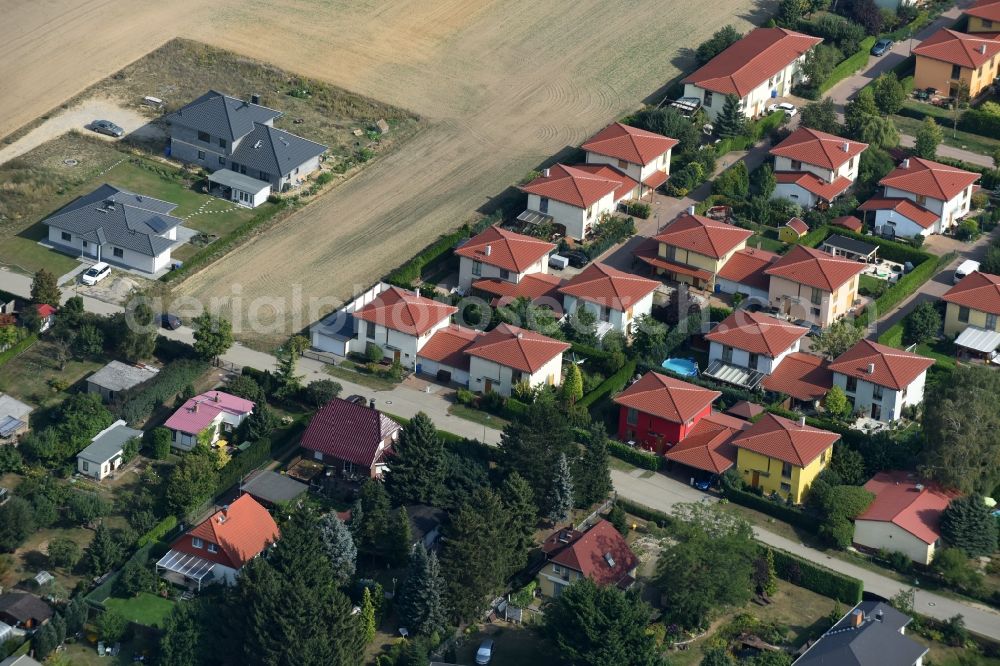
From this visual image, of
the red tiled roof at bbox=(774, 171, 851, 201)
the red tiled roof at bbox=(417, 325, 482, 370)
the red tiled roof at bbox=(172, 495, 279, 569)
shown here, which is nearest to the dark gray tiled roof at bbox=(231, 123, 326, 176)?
the red tiled roof at bbox=(417, 325, 482, 370)

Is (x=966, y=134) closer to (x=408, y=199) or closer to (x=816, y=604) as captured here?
(x=408, y=199)

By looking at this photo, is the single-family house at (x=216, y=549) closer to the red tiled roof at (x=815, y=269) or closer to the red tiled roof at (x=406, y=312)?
the red tiled roof at (x=406, y=312)

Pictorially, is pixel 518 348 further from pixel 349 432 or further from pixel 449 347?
pixel 349 432

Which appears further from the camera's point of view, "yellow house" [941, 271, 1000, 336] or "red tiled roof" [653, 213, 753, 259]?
"red tiled roof" [653, 213, 753, 259]

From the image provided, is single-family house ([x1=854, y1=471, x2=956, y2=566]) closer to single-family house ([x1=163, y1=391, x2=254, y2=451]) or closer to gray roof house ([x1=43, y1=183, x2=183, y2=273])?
single-family house ([x1=163, y1=391, x2=254, y2=451])

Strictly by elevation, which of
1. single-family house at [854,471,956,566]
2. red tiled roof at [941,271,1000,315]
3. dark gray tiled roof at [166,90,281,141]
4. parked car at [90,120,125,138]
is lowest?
single-family house at [854,471,956,566]

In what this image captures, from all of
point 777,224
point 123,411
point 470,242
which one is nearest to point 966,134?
point 777,224

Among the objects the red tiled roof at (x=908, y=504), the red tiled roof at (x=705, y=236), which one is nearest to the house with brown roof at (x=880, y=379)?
the red tiled roof at (x=908, y=504)
